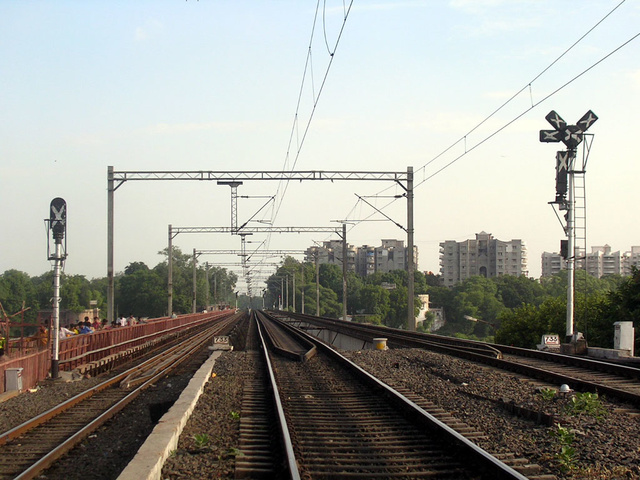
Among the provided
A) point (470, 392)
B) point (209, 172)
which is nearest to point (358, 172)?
point (209, 172)

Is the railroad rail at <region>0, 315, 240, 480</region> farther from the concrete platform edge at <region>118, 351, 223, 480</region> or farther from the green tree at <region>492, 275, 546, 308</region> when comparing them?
the green tree at <region>492, 275, 546, 308</region>

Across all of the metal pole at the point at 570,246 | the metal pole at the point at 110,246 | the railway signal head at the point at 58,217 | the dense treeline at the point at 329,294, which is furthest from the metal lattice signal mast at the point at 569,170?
the dense treeline at the point at 329,294

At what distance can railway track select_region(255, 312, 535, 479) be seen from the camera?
7.16m

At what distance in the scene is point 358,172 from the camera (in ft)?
105

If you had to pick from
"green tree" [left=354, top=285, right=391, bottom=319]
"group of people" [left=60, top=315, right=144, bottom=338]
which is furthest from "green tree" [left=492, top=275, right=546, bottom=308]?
"group of people" [left=60, top=315, right=144, bottom=338]

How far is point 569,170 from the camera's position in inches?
881

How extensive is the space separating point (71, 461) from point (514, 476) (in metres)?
5.29

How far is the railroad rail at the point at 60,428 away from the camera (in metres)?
8.21

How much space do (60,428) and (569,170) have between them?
17.7 m

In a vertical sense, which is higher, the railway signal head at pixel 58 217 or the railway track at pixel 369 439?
the railway signal head at pixel 58 217

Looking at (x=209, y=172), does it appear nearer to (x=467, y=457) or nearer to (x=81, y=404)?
(x=81, y=404)

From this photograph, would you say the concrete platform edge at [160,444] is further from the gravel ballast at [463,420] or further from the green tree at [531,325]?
the green tree at [531,325]

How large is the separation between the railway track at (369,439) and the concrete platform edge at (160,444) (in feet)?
4.44

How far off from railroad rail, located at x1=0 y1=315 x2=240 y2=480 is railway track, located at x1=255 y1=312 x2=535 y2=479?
2.84m
